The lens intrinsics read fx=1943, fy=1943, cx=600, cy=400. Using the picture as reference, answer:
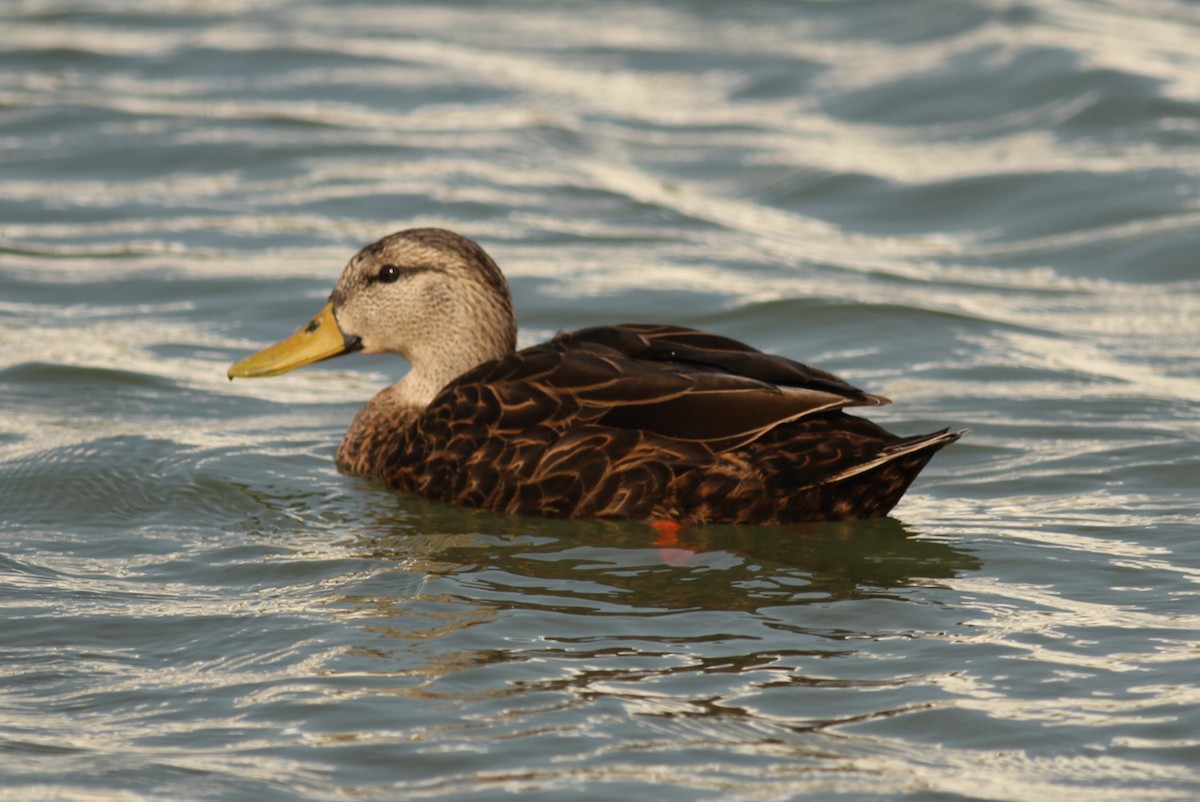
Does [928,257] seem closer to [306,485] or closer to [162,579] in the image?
[306,485]

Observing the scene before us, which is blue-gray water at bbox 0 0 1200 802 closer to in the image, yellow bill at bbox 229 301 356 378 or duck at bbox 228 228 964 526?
duck at bbox 228 228 964 526

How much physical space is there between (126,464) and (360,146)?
7.00m

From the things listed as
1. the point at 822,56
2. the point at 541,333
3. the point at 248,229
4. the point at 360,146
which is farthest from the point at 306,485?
the point at 822,56

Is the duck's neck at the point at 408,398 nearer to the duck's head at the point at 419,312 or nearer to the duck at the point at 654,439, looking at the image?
the duck's head at the point at 419,312

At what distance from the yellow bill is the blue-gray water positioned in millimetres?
404

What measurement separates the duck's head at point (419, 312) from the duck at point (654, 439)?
449mm

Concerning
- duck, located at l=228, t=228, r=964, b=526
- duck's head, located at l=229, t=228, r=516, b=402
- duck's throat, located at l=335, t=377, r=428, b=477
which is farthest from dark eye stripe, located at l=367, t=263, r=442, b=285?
duck, located at l=228, t=228, r=964, b=526

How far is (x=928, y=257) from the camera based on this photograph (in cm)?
1309

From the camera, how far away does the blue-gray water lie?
581 cm

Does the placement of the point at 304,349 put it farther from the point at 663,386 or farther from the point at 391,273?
the point at 663,386

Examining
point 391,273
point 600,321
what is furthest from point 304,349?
point 600,321

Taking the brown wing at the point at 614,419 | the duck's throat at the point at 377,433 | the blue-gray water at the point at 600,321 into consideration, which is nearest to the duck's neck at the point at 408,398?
the duck's throat at the point at 377,433

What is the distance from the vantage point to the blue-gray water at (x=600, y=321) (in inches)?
229

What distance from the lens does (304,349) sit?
9102 mm
